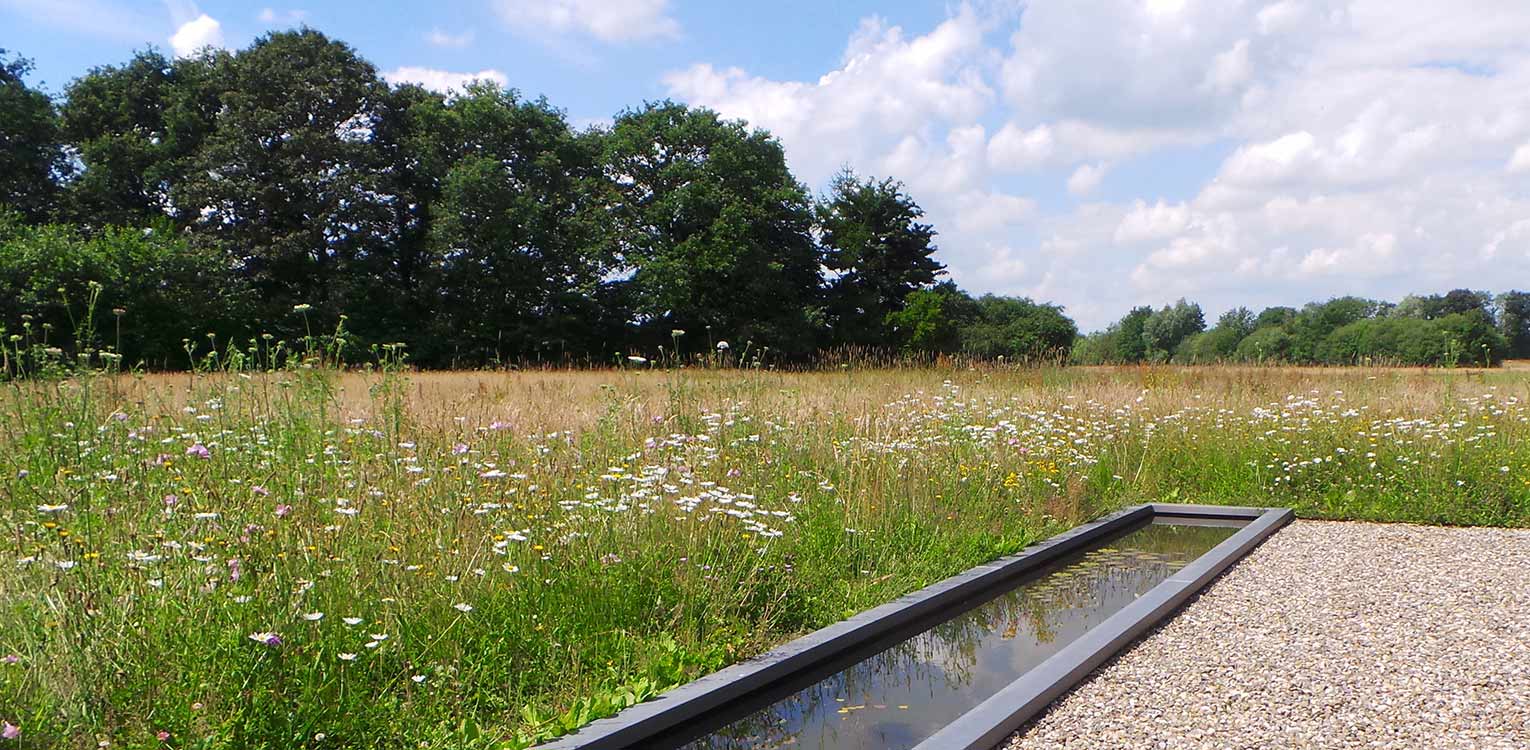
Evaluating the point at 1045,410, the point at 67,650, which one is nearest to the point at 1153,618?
the point at 67,650

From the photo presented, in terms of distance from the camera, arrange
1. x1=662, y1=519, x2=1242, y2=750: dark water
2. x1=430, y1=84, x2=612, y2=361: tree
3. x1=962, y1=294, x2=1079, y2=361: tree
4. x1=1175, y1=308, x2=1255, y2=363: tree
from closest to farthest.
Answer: x1=662, y1=519, x2=1242, y2=750: dark water, x1=430, y1=84, x2=612, y2=361: tree, x1=962, y1=294, x2=1079, y2=361: tree, x1=1175, y1=308, x2=1255, y2=363: tree

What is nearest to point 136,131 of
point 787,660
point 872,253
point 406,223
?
point 406,223

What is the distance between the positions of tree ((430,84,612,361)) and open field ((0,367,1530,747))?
18.2 metres

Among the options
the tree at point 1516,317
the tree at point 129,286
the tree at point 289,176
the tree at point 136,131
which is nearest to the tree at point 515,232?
the tree at point 289,176

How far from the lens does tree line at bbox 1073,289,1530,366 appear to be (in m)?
16.0

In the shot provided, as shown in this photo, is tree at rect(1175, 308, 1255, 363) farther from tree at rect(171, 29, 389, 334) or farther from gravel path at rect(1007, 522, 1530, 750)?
gravel path at rect(1007, 522, 1530, 750)

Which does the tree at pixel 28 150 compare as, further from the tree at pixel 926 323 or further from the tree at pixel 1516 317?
the tree at pixel 1516 317

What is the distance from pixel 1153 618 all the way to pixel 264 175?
25.0 m

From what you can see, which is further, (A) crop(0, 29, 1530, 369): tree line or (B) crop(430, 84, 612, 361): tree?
(B) crop(430, 84, 612, 361): tree

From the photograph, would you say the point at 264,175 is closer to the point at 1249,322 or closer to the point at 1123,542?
the point at 1123,542

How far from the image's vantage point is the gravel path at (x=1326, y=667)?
342 cm

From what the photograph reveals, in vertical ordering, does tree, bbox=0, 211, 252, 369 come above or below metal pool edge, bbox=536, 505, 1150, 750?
above

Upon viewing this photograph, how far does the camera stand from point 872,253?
3431 centimetres

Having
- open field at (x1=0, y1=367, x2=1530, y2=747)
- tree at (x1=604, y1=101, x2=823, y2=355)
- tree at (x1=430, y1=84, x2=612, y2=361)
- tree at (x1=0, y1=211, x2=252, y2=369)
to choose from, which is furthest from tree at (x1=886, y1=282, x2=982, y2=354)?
open field at (x1=0, y1=367, x2=1530, y2=747)
